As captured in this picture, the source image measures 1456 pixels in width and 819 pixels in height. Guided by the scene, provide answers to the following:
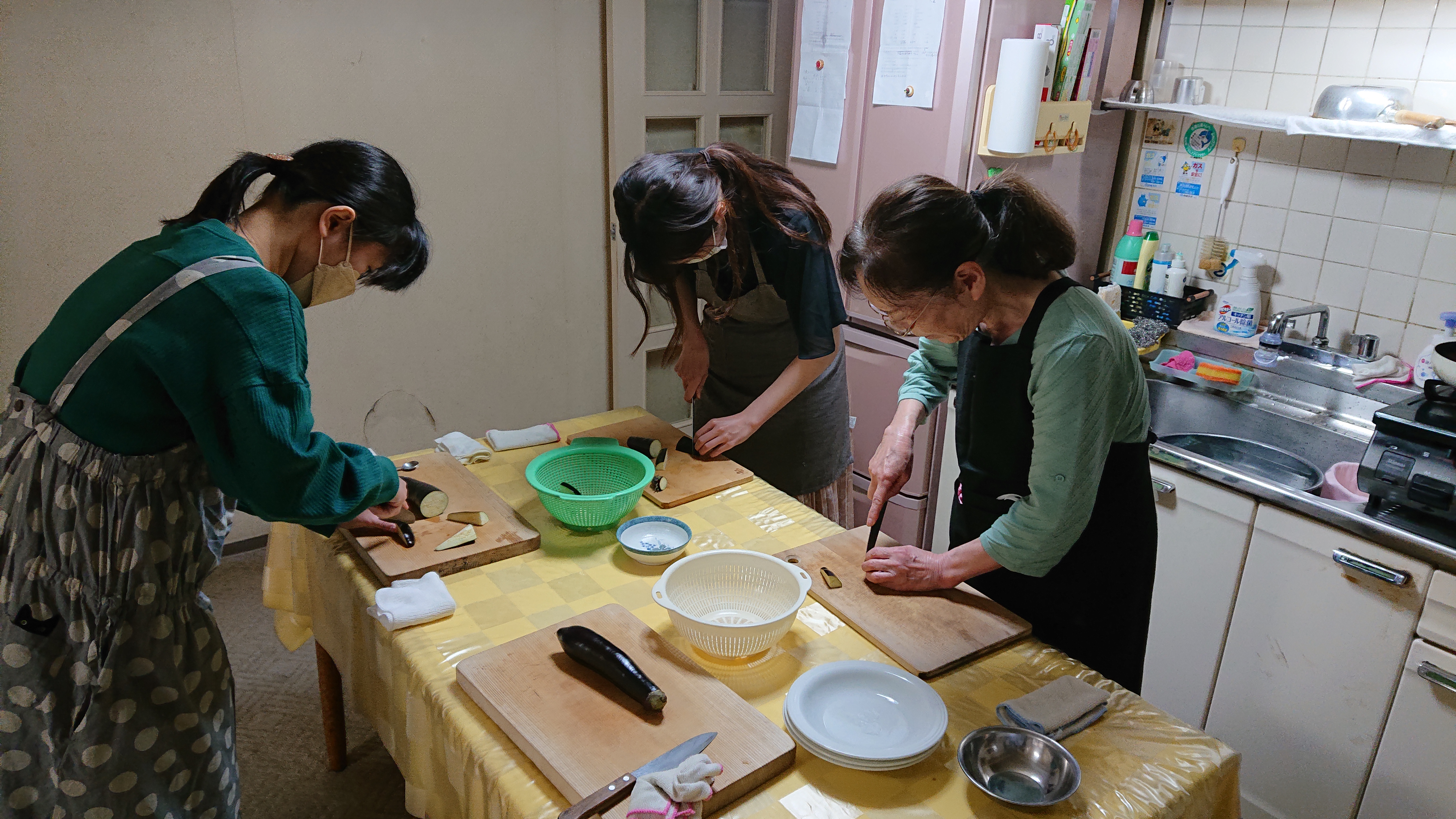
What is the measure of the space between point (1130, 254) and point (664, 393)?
1.81m

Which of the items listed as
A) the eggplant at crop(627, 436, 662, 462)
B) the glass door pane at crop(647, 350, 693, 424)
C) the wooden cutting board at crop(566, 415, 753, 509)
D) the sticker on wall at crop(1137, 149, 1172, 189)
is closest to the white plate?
the wooden cutting board at crop(566, 415, 753, 509)

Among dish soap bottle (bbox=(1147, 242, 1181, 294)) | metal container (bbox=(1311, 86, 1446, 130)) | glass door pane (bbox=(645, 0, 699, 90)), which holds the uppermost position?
glass door pane (bbox=(645, 0, 699, 90))

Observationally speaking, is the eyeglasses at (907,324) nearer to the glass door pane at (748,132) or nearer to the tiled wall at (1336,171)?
the tiled wall at (1336,171)

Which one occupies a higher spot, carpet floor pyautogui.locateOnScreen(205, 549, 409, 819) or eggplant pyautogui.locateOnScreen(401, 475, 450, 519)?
eggplant pyautogui.locateOnScreen(401, 475, 450, 519)

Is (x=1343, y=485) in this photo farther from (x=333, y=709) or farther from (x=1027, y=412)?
(x=333, y=709)

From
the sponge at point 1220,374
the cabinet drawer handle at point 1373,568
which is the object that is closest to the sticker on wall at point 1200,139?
A: the sponge at point 1220,374

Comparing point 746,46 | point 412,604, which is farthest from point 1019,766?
point 746,46

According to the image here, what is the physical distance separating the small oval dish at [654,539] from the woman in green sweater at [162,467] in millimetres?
436

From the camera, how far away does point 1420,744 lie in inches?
72.3

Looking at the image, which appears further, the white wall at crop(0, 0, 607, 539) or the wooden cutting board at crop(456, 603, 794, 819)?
the white wall at crop(0, 0, 607, 539)

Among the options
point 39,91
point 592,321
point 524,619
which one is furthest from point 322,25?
point 524,619

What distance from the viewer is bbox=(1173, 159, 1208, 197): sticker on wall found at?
2.70 m

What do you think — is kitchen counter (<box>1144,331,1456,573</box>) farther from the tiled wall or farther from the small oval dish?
the small oval dish

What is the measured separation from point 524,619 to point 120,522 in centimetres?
57
